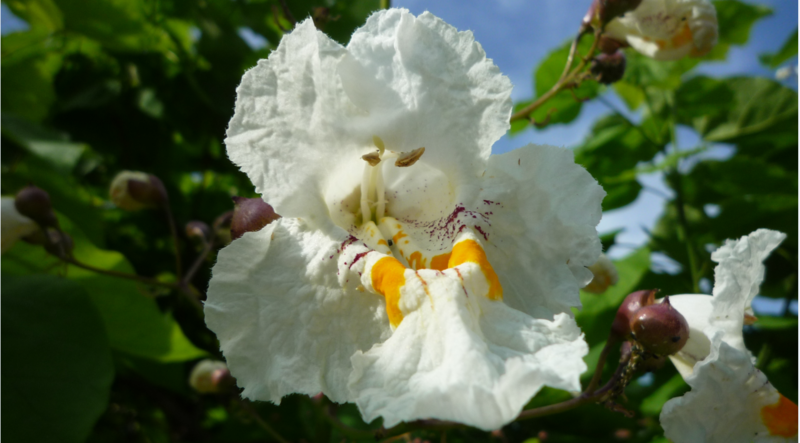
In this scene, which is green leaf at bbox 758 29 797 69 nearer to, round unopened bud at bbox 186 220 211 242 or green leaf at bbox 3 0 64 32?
round unopened bud at bbox 186 220 211 242

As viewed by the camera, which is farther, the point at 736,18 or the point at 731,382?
the point at 736,18

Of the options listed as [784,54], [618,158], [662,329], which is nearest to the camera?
[662,329]

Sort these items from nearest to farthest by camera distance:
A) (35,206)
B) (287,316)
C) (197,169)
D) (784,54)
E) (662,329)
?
(287,316), (662,329), (35,206), (197,169), (784,54)

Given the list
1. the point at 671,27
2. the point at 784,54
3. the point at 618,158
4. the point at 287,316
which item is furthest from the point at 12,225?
the point at 784,54

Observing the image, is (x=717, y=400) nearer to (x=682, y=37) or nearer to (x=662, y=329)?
(x=662, y=329)

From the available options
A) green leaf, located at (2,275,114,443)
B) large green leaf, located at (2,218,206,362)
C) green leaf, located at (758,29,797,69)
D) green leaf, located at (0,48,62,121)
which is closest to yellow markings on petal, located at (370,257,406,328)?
green leaf, located at (2,275,114,443)

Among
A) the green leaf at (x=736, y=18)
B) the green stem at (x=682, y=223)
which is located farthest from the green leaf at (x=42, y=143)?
the green leaf at (x=736, y=18)
